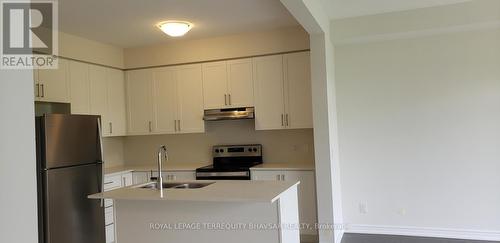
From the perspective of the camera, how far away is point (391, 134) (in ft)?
14.7

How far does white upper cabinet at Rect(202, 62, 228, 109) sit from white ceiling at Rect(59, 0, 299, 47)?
422 millimetres

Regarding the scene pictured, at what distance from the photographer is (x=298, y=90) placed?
4586mm

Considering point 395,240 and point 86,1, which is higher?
point 86,1

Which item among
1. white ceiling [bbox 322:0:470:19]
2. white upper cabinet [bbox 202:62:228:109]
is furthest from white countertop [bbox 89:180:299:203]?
white ceiling [bbox 322:0:470:19]

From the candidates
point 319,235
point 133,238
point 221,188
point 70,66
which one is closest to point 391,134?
point 319,235

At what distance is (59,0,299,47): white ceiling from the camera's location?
11.7ft

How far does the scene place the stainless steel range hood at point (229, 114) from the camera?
15.6 ft

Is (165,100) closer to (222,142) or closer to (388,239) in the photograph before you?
(222,142)

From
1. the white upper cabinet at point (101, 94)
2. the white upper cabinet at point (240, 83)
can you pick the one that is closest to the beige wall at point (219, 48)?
the white upper cabinet at point (240, 83)

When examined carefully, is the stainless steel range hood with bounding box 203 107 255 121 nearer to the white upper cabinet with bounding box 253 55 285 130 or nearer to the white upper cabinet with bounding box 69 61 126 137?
the white upper cabinet with bounding box 253 55 285 130

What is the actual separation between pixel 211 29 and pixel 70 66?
1767 mm

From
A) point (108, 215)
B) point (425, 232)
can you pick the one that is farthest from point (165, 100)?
point (425, 232)

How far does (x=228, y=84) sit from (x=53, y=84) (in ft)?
6.80

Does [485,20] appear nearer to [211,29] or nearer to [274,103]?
[274,103]
